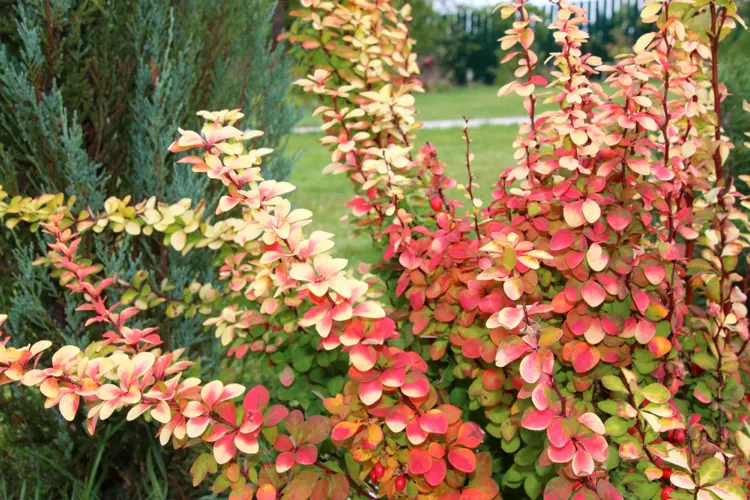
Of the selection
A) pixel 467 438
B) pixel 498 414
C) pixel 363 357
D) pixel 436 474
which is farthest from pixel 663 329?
pixel 363 357

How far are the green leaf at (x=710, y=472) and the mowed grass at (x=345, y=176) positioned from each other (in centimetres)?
330

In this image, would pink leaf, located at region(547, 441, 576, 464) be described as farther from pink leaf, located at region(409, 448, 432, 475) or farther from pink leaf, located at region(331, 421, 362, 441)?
pink leaf, located at region(331, 421, 362, 441)

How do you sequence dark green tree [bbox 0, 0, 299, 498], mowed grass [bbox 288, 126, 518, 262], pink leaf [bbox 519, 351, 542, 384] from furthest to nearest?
mowed grass [bbox 288, 126, 518, 262] → dark green tree [bbox 0, 0, 299, 498] → pink leaf [bbox 519, 351, 542, 384]

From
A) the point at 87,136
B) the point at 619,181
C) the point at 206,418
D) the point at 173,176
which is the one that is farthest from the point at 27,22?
the point at 619,181

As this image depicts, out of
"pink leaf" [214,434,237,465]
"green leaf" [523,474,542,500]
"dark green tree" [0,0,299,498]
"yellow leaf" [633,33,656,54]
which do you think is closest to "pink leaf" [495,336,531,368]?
"green leaf" [523,474,542,500]

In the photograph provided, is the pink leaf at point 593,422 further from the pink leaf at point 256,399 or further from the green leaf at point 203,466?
the green leaf at point 203,466

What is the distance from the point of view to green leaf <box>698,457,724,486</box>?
1.41 metres

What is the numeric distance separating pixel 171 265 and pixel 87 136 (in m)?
0.52

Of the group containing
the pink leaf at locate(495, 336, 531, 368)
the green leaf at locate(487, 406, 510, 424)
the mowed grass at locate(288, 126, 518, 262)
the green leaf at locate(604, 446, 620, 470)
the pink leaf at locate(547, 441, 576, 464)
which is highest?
the pink leaf at locate(495, 336, 531, 368)

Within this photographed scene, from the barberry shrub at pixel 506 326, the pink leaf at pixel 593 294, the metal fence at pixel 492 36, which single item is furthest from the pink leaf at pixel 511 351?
the metal fence at pixel 492 36

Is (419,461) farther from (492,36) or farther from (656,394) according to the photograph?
(492,36)

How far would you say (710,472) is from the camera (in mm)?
1412

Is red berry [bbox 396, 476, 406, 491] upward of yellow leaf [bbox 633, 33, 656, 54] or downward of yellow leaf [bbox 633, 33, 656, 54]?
downward

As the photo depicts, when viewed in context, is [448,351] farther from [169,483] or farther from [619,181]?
[169,483]
